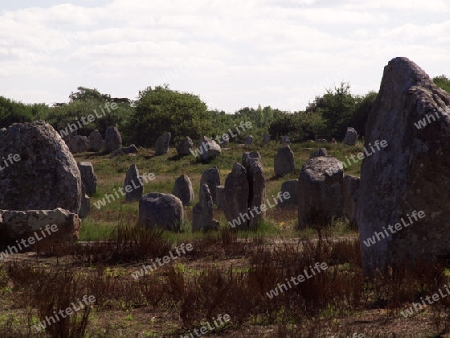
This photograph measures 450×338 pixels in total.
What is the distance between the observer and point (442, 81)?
188 ft

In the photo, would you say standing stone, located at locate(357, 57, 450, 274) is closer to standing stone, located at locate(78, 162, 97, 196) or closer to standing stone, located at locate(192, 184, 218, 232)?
standing stone, located at locate(192, 184, 218, 232)

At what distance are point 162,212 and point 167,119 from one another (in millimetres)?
36396

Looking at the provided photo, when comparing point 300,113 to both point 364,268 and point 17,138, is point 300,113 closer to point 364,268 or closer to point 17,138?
point 17,138

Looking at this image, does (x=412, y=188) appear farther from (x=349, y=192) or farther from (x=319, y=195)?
(x=349, y=192)

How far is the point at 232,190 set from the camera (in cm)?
1681

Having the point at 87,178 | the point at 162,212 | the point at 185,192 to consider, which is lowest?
the point at 185,192

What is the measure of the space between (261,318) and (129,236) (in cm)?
518

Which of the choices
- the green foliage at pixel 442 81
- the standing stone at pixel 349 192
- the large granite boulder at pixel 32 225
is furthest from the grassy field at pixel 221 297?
the green foliage at pixel 442 81

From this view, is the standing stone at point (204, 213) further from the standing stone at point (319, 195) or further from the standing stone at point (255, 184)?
the standing stone at point (319, 195)

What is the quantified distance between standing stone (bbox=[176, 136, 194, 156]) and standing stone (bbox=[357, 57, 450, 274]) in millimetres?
30231

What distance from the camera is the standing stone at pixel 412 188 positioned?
7891 millimetres

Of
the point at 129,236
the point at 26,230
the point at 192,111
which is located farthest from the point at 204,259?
the point at 192,111

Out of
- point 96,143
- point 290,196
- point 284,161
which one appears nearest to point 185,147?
point 284,161

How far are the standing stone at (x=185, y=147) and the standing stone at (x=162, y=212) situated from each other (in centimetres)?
2298
